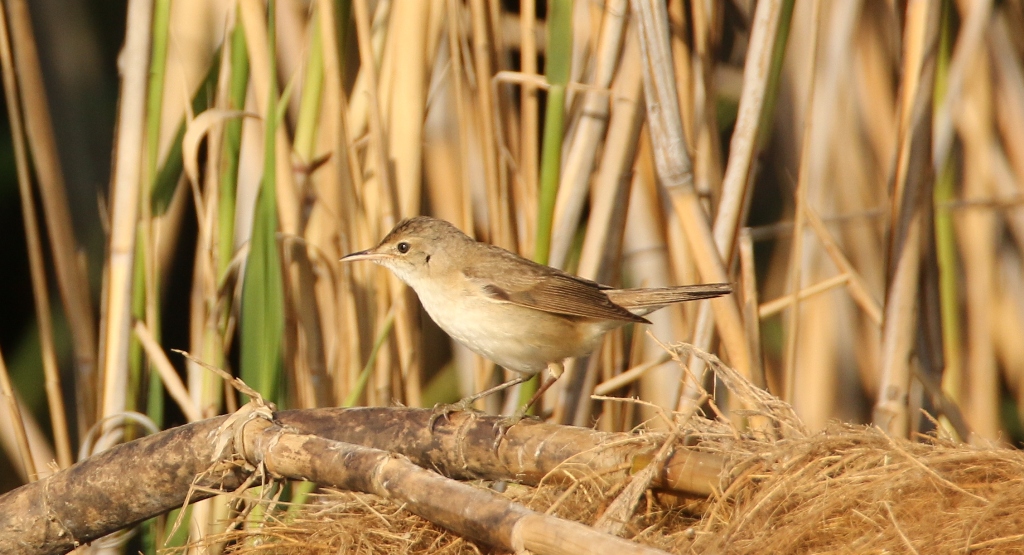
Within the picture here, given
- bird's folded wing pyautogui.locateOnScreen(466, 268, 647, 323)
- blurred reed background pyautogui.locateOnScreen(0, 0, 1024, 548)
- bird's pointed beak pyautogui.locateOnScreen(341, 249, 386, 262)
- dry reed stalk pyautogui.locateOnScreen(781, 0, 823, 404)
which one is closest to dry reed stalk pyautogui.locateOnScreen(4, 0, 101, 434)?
blurred reed background pyautogui.locateOnScreen(0, 0, 1024, 548)

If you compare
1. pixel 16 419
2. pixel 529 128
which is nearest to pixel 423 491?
pixel 529 128

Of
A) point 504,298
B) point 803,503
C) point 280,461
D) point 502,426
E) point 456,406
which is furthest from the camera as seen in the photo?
point 504,298

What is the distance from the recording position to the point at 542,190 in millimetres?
2225

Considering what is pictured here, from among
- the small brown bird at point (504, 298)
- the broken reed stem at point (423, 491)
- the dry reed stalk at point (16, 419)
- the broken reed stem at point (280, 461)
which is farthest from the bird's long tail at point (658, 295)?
the dry reed stalk at point (16, 419)

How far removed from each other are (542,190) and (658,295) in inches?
16.9

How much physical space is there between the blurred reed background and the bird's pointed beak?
5.2 inches

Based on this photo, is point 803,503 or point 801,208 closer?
point 803,503

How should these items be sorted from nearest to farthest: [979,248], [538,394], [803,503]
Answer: [803,503] < [538,394] < [979,248]

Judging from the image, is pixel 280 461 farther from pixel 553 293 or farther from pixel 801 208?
pixel 801 208

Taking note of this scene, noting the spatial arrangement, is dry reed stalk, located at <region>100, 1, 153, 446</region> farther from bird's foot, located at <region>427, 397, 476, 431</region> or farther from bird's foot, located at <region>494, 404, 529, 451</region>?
bird's foot, located at <region>494, 404, 529, 451</region>

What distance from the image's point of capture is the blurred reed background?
2201mm

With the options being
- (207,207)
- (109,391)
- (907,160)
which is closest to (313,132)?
(207,207)

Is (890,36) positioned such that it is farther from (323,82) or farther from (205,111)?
(205,111)

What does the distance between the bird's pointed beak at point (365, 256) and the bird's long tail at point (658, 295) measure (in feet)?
2.01
